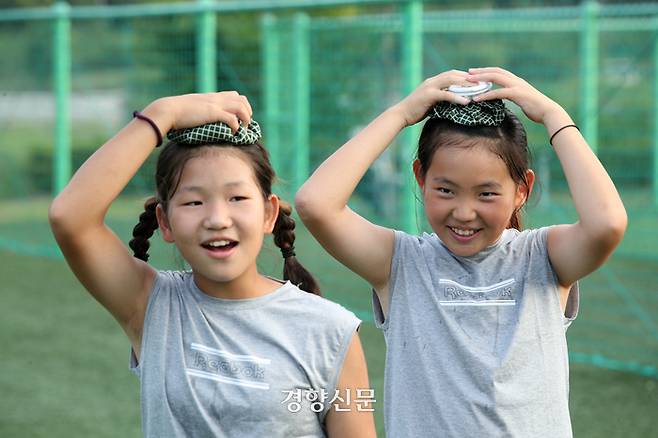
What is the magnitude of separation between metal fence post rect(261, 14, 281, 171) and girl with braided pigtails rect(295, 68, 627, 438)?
895 cm

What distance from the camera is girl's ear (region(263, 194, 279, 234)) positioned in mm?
2592

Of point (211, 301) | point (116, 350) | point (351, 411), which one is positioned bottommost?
point (116, 350)

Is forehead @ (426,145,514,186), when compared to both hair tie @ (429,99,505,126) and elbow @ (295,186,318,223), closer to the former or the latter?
hair tie @ (429,99,505,126)

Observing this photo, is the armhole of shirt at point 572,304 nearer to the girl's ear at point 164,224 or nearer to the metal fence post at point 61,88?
the girl's ear at point 164,224

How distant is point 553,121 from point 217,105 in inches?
A: 30.3

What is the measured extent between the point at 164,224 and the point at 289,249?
1.06 feet

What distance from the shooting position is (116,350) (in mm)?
6828

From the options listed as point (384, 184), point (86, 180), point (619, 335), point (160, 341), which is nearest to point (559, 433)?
point (160, 341)

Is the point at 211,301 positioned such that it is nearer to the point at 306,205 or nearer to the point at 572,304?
the point at 306,205

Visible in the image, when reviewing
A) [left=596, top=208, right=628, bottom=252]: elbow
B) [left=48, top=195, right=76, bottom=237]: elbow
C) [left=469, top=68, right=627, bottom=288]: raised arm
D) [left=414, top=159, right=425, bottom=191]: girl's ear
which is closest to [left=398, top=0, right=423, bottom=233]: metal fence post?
[left=414, top=159, right=425, bottom=191]: girl's ear

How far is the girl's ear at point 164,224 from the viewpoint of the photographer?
2.56 m

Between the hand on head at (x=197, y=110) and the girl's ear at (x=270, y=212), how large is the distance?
182mm

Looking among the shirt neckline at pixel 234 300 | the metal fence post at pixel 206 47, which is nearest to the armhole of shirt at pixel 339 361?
the shirt neckline at pixel 234 300

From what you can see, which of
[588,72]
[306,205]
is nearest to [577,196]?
[306,205]
